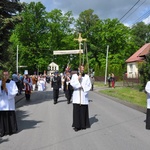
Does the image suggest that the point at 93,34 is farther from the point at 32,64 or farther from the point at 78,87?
the point at 78,87

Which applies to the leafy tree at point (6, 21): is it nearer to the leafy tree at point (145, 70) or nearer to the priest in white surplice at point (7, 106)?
the leafy tree at point (145, 70)

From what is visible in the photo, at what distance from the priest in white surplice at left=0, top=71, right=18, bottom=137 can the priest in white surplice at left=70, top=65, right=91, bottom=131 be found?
1.76 m

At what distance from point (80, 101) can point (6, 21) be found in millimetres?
9250

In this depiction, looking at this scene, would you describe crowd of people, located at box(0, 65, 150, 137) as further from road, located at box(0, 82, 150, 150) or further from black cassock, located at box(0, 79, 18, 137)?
road, located at box(0, 82, 150, 150)

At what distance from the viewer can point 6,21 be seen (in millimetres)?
16547

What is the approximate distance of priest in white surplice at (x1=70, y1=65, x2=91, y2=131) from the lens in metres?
8.94

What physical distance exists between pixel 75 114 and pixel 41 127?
1287 millimetres

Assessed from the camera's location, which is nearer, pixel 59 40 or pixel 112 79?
pixel 112 79

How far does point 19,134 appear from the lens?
27.8 feet

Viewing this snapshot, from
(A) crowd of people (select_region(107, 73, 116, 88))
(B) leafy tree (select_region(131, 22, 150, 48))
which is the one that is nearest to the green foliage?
(B) leafy tree (select_region(131, 22, 150, 48))

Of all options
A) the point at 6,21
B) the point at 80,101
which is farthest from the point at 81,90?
the point at 6,21

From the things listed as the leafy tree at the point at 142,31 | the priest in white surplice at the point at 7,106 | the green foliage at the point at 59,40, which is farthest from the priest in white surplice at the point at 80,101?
the leafy tree at the point at 142,31

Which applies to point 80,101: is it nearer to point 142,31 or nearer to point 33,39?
point 33,39

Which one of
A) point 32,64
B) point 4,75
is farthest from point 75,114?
point 32,64
